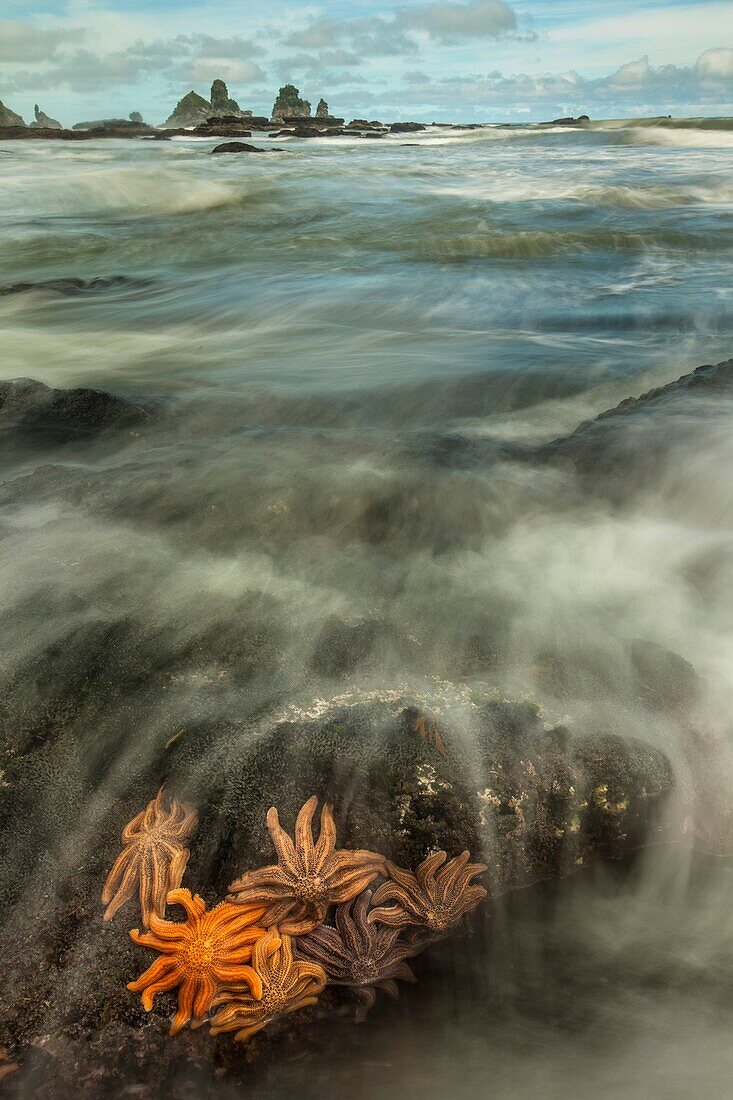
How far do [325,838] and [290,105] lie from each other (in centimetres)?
15339

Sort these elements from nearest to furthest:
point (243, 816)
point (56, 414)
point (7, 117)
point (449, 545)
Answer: point (243, 816)
point (449, 545)
point (56, 414)
point (7, 117)

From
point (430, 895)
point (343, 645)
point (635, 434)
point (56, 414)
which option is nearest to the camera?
point (430, 895)

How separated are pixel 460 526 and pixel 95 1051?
3438 mm

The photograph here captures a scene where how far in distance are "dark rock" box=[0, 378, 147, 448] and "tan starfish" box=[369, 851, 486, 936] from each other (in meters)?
4.96

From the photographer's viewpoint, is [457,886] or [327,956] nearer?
[327,956]

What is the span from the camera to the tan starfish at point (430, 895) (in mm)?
2404

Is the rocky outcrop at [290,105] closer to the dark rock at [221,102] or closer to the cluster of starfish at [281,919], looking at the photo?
the dark rock at [221,102]

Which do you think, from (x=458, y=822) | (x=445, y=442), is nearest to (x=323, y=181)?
(x=445, y=442)

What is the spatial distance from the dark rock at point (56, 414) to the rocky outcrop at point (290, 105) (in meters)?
145

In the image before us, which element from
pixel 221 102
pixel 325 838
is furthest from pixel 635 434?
pixel 221 102

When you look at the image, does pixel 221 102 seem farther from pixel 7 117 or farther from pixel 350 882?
pixel 350 882

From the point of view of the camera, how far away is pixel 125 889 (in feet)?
7.91

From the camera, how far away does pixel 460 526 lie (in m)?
4.74

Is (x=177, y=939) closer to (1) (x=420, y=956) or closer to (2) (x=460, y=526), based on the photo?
(1) (x=420, y=956)
